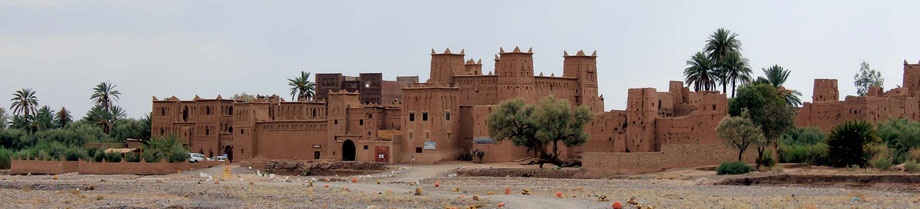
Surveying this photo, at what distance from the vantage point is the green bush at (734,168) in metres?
64.3

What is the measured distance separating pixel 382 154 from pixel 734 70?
23985mm

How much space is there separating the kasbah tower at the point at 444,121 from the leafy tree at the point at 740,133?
498 cm

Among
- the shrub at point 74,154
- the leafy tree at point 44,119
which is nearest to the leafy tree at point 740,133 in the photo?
the shrub at point 74,154

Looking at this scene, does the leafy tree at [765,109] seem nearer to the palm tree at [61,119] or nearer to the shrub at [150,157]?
the shrub at [150,157]

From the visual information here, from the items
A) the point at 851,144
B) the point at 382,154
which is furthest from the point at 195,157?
the point at 851,144

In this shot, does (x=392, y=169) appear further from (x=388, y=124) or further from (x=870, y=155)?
(x=870, y=155)

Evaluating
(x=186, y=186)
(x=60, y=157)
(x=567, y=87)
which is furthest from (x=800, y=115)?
(x=60, y=157)

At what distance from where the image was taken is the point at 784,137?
244ft

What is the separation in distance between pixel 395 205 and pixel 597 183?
17.6 meters

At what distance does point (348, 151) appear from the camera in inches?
3499

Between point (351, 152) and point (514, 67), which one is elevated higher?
point (514, 67)

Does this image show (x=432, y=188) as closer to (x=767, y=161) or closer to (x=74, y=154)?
(x=767, y=161)

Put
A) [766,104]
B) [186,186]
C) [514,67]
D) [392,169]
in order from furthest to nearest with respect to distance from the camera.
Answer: [514,67] < [392,169] < [766,104] < [186,186]

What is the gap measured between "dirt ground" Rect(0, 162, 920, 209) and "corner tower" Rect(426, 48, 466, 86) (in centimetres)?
1499
